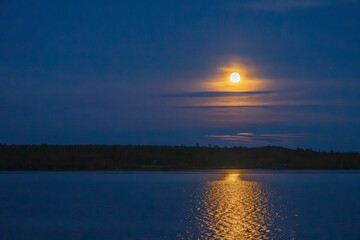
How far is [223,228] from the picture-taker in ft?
71.5

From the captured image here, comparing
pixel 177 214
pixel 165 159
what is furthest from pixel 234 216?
pixel 165 159

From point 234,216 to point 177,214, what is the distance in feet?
10.1

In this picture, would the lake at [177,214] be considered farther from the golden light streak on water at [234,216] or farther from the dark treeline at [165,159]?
the dark treeline at [165,159]

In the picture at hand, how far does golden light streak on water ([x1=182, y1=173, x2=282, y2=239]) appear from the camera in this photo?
20.5 meters

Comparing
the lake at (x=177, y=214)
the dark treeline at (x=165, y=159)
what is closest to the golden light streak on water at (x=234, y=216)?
the lake at (x=177, y=214)

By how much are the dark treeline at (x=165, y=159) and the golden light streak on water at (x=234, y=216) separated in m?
43.9

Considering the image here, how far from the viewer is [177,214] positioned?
25938 millimetres

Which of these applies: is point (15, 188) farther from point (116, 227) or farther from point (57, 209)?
point (116, 227)

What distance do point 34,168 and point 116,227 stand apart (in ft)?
180

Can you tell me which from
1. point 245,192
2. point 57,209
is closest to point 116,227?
point 57,209

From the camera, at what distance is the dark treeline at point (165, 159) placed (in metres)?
76.5

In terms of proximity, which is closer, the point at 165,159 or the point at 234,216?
the point at 234,216

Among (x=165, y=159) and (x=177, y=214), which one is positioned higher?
(x=165, y=159)

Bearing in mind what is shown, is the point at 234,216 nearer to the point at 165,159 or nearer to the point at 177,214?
the point at 177,214
